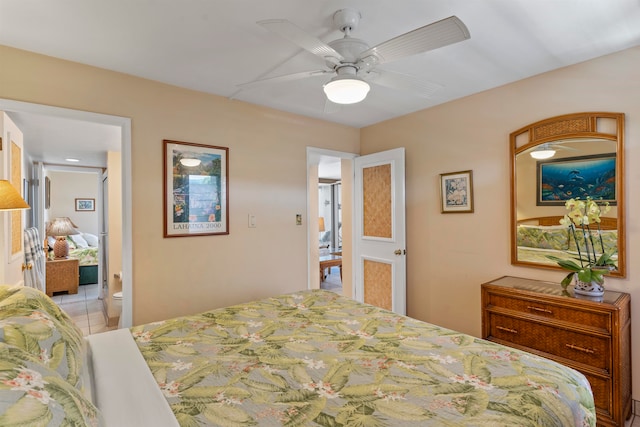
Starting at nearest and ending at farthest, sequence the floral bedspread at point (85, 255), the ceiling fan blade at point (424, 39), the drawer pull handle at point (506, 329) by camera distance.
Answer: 1. the ceiling fan blade at point (424, 39)
2. the drawer pull handle at point (506, 329)
3. the floral bedspread at point (85, 255)

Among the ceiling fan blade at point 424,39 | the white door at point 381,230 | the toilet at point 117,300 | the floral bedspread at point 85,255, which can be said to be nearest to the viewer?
the ceiling fan blade at point 424,39

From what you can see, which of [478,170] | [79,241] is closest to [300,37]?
[478,170]

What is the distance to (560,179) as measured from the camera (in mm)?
2457

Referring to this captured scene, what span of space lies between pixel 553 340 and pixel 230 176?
2.80m

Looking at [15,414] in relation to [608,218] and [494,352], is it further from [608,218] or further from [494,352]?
[608,218]

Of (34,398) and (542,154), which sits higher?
(542,154)

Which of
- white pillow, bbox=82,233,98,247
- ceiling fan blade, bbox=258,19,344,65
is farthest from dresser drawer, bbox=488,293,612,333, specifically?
white pillow, bbox=82,233,98,247

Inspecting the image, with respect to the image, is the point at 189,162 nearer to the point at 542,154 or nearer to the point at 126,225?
the point at 126,225

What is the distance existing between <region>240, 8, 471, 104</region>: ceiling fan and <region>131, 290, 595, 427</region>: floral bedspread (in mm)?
1305

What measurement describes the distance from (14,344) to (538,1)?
257 cm

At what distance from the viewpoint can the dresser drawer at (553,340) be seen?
1.96 m

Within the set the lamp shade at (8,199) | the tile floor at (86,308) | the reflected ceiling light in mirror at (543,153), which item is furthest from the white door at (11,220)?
the reflected ceiling light in mirror at (543,153)

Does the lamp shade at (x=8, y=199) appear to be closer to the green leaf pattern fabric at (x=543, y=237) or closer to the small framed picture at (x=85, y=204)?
the green leaf pattern fabric at (x=543, y=237)

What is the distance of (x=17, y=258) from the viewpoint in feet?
8.54
